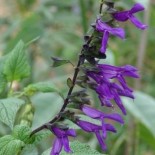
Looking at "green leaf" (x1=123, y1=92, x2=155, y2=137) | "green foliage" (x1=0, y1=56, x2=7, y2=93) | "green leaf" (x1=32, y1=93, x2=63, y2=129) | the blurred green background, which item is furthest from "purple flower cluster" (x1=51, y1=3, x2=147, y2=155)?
"green leaf" (x1=123, y1=92, x2=155, y2=137)

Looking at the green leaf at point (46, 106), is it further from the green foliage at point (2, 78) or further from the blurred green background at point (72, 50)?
the green foliage at point (2, 78)

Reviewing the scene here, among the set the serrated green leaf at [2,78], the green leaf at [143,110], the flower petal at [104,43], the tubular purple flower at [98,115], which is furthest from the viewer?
the green leaf at [143,110]

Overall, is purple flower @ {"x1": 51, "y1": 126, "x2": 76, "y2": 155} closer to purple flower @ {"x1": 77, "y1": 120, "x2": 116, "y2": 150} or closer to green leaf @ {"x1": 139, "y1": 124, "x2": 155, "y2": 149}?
purple flower @ {"x1": 77, "y1": 120, "x2": 116, "y2": 150}

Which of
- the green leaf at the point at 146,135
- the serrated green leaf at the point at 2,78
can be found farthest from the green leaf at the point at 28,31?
the serrated green leaf at the point at 2,78

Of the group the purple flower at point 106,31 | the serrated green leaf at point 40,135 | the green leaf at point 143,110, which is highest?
the purple flower at point 106,31

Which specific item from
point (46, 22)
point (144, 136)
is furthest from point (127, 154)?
point (46, 22)

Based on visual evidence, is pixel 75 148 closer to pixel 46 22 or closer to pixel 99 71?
pixel 99 71
